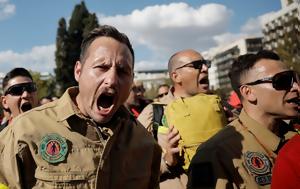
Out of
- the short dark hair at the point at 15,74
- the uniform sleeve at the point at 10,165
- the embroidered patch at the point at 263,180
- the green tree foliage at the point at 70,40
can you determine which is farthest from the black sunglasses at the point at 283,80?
the green tree foliage at the point at 70,40

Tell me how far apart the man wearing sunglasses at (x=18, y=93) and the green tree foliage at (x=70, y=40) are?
44.8 metres

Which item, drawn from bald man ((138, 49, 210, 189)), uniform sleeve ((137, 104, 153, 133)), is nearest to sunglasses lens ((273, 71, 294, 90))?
bald man ((138, 49, 210, 189))

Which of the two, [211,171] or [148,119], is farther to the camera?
[148,119]

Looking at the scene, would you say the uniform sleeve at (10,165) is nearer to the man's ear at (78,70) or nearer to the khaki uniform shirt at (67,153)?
the khaki uniform shirt at (67,153)

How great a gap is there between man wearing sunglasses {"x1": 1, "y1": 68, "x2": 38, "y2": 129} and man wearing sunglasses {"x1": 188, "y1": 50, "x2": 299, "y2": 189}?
98.4 inches

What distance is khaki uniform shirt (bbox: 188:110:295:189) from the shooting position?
8.46ft

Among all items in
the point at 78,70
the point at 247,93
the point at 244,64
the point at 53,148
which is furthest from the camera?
the point at 244,64

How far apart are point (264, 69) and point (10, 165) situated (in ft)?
7.14

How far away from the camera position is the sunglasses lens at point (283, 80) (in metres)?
3.05

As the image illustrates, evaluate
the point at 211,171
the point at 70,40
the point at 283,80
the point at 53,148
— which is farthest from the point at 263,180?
the point at 70,40

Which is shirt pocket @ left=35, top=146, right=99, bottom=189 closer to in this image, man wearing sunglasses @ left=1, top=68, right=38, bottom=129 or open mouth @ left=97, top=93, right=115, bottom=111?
open mouth @ left=97, top=93, right=115, bottom=111

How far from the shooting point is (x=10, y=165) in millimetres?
1920

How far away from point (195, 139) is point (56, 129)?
4.09ft

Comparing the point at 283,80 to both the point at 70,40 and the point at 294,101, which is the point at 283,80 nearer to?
the point at 294,101
